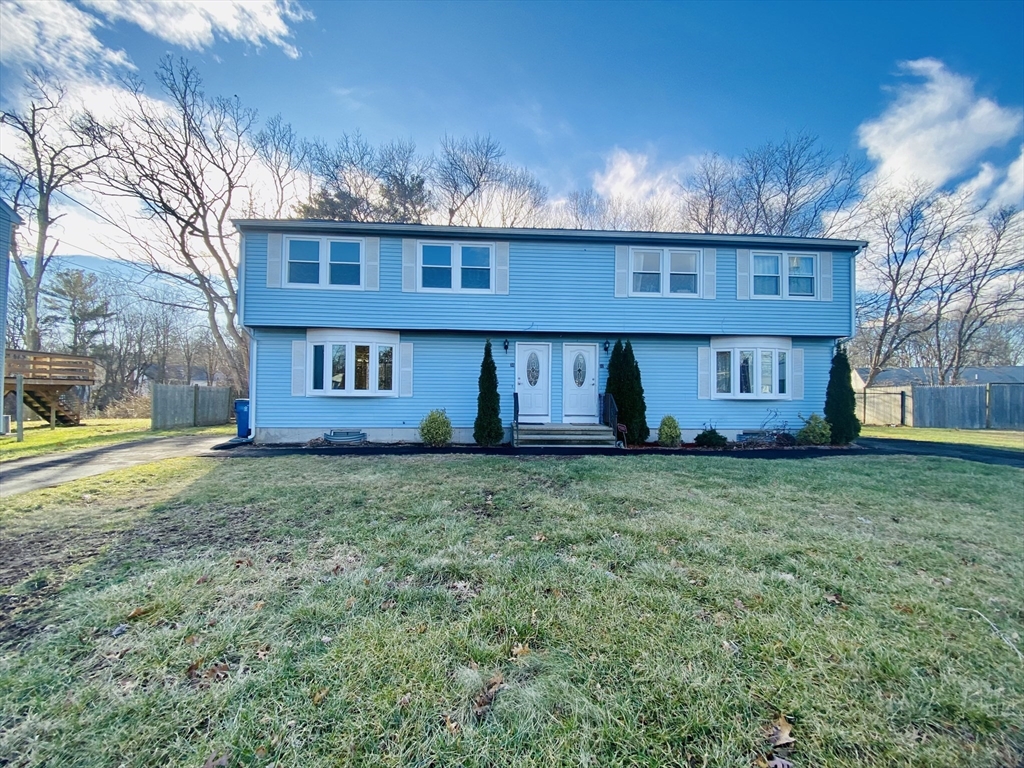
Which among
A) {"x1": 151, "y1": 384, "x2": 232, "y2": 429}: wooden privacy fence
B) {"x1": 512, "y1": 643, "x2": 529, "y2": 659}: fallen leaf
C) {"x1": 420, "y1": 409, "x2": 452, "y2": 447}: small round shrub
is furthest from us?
{"x1": 151, "y1": 384, "x2": 232, "y2": 429}: wooden privacy fence

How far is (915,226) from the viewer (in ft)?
72.4

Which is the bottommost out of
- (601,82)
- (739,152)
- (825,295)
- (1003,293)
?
(825,295)

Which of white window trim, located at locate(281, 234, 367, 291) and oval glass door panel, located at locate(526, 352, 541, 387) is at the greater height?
white window trim, located at locate(281, 234, 367, 291)

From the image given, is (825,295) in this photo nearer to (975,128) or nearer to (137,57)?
(975,128)

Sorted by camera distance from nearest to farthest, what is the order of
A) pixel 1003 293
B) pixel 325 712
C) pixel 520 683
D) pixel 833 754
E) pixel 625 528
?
pixel 833 754 < pixel 325 712 < pixel 520 683 < pixel 625 528 < pixel 1003 293

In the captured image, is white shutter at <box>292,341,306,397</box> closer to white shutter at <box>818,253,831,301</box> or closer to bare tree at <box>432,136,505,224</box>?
white shutter at <box>818,253,831,301</box>

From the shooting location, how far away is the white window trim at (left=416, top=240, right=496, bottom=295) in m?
11.0

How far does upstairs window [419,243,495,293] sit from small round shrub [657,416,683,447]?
5983mm

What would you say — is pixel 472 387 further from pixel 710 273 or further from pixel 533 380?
pixel 710 273

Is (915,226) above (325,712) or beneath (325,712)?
above

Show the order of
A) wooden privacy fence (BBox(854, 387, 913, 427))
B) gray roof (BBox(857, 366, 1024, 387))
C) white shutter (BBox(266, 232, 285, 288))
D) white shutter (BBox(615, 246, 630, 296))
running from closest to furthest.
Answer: white shutter (BBox(266, 232, 285, 288))
white shutter (BBox(615, 246, 630, 296))
wooden privacy fence (BBox(854, 387, 913, 427))
gray roof (BBox(857, 366, 1024, 387))

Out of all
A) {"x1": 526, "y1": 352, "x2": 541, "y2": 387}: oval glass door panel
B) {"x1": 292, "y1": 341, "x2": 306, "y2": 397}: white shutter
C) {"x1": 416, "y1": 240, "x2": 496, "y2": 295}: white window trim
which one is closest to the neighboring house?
{"x1": 526, "y1": 352, "x2": 541, "y2": 387}: oval glass door panel

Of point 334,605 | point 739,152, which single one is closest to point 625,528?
point 334,605

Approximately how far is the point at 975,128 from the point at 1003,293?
42.1 feet
